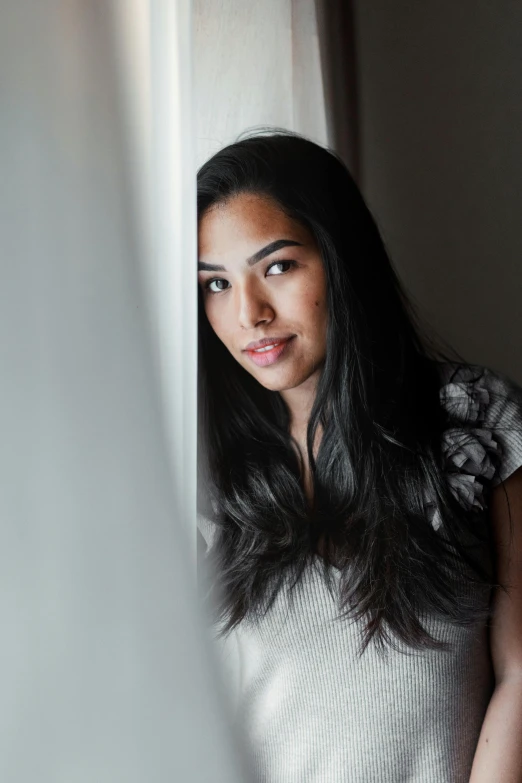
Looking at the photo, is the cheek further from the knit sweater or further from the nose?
the knit sweater

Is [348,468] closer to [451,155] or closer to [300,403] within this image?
[300,403]

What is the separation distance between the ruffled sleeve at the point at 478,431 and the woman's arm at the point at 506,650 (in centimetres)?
2

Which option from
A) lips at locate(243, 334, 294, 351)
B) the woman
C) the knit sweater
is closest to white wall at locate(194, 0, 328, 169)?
the woman

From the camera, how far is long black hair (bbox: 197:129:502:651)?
58 cm

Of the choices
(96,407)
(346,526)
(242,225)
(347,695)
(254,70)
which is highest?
(254,70)

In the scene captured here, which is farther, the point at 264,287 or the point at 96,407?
the point at 264,287

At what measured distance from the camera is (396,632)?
587 mm

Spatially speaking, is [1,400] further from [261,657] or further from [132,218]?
[261,657]

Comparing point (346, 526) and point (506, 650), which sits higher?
point (346, 526)

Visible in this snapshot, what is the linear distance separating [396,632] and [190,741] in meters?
0.19

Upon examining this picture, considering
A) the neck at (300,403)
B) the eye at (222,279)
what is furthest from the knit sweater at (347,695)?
the eye at (222,279)

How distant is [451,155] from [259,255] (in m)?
0.20

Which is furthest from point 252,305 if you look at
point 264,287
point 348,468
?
point 348,468

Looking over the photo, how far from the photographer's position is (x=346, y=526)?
0.59 meters
